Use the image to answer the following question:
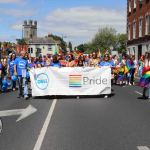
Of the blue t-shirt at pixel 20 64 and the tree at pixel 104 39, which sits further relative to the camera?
the tree at pixel 104 39

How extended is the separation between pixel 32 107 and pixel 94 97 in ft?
12.1

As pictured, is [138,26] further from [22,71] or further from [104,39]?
[104,39]

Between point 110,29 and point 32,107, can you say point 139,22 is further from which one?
point 110,29

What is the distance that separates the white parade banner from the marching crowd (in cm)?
49

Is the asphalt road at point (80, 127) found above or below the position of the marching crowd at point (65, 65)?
below

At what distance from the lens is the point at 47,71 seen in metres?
16.6

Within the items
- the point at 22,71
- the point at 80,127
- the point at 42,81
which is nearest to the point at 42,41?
the point at 22,71

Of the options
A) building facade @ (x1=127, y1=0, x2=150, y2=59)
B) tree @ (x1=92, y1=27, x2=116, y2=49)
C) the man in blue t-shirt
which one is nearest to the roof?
tree @ (x1=92, y1=27, x2=116, y2=49)

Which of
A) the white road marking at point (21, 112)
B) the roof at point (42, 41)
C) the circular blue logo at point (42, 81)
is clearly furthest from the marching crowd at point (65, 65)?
the roof at point (42, 41)

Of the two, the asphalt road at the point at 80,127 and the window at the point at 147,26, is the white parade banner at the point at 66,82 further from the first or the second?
the window at the point at 147,26

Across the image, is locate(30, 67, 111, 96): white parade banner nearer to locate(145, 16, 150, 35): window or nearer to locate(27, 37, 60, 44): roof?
locate(145, 16, 150, 35): window

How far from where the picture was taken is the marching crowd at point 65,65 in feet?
54.5

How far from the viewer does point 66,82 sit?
652 inches

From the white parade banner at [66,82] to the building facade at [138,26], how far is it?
28057mm
